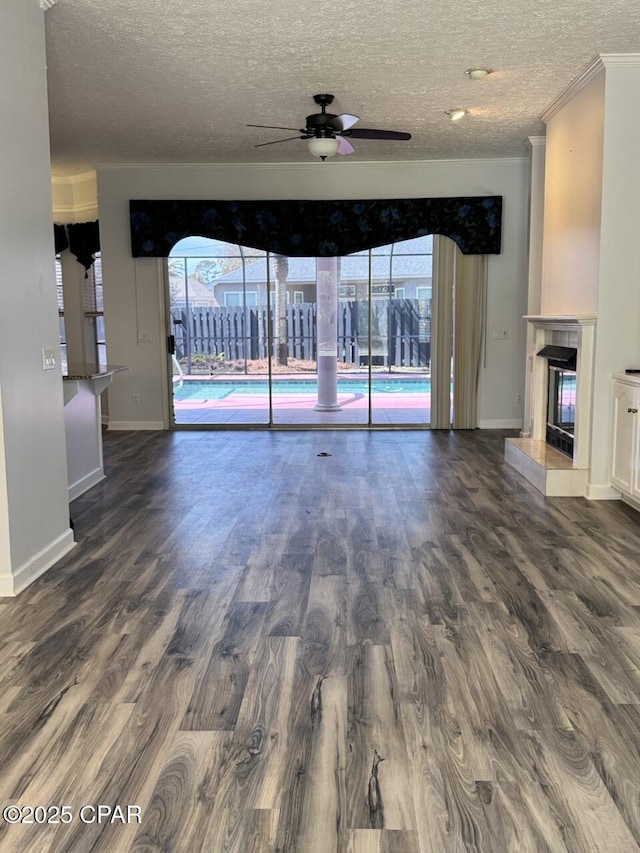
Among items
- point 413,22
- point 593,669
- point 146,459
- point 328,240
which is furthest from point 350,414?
point 593,669

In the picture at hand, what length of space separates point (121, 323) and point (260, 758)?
698 cm

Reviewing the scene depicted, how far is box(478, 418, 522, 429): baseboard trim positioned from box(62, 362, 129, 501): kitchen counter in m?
4.30

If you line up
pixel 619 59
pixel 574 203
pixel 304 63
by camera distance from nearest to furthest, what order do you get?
pixel 619 59 → pixel 304 63 → pixel 574 203

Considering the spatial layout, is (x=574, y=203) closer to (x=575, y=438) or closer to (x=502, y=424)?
(x=575, y=438)

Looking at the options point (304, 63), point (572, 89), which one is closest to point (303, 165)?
point (304, 63)

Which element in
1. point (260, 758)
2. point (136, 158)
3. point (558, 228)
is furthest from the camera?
point (136, 158)

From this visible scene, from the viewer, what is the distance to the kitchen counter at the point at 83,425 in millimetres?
5184

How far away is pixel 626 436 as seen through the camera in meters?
4.75

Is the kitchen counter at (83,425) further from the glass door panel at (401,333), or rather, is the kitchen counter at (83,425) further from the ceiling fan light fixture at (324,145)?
the glass door panel at (401,333)

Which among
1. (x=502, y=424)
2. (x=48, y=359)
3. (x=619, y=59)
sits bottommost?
(x=502, y=424)

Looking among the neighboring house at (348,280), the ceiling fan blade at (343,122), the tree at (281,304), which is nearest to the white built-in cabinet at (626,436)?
the ceiling fan blade at (343,122)

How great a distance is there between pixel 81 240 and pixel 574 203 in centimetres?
599

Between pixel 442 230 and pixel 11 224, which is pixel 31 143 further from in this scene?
pixel 442 230

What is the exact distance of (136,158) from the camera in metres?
7.73
